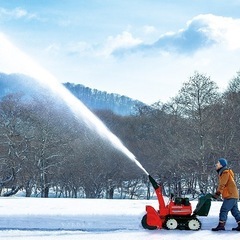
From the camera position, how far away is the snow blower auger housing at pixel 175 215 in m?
9.30

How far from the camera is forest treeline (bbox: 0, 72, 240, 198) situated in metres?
34.2

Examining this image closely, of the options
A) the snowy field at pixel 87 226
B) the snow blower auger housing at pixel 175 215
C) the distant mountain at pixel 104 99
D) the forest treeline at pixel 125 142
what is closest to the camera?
the snowy field at pixel 87 226

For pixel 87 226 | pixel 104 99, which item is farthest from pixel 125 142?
pixel 104 99

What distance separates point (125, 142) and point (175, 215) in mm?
39742

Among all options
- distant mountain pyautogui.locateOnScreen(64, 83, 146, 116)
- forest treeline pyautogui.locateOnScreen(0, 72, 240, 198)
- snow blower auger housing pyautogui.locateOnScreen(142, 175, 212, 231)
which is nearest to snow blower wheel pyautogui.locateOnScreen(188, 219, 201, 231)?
snow blower auger housing pyautogui.locateOnScreen(142, 175, 212, 231)

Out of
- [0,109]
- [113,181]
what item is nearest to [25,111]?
[0,109]

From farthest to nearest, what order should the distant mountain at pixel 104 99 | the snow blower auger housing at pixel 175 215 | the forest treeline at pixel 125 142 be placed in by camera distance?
1. the distant mountain at pixel 104 99
2. the forest treeline at pixel 125 142
3. the snow blower auger housing at pixel 175 215

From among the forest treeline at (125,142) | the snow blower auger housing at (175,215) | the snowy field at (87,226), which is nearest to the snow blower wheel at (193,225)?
the snow blower auger housing at (175,215)

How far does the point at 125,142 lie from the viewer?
49125 millimetres

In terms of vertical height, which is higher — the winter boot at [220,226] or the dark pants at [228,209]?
the dark pants at [228,209]

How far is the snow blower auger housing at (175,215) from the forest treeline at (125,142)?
20.0m

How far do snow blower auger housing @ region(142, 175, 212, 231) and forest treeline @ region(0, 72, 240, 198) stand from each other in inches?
787

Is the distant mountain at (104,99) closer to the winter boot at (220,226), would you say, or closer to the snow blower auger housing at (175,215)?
the snow blower auger housing at (175,215)

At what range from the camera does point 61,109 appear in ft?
133
